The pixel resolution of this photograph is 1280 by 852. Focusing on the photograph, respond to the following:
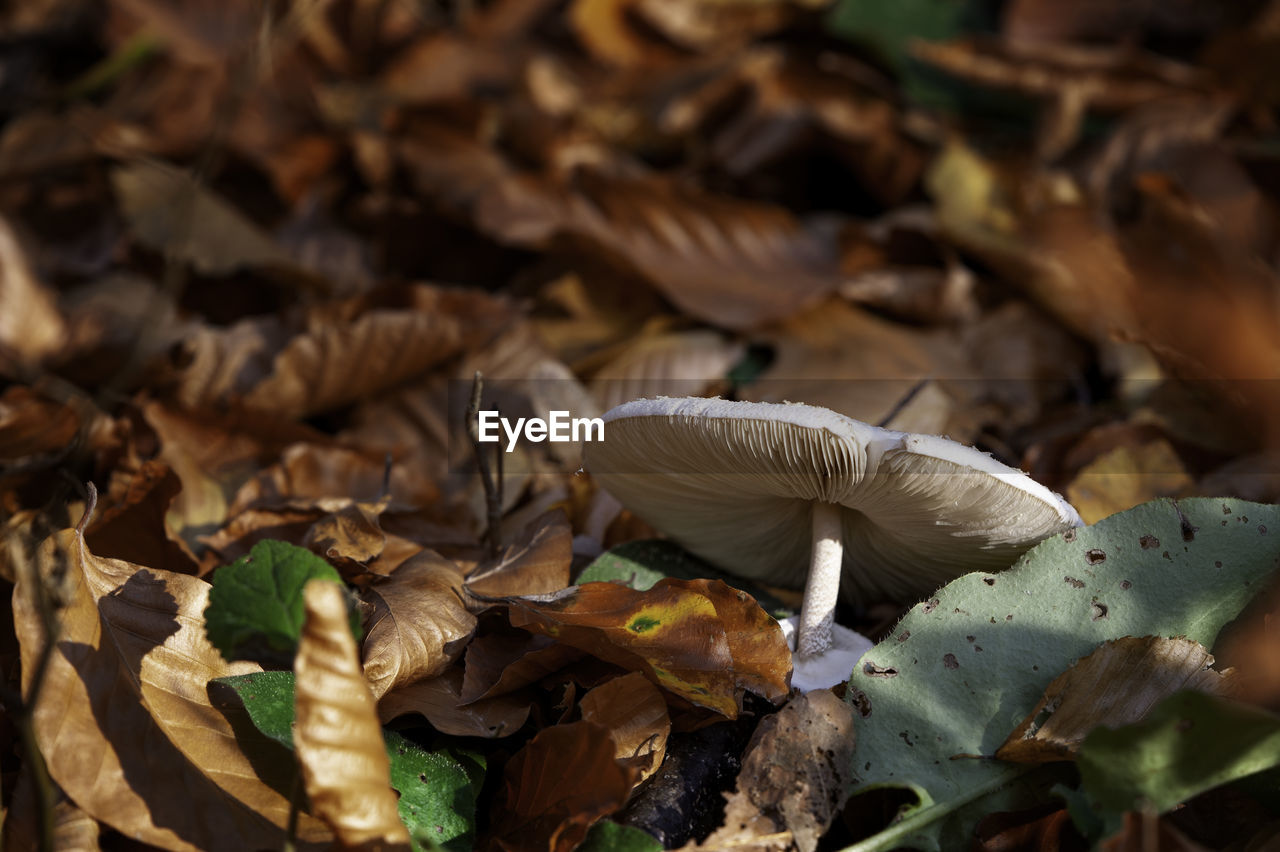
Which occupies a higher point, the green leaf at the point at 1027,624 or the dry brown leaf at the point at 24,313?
the green leaf at the point at 1027,624

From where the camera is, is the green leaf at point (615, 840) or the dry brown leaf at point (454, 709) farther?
the dry brown leaf at point (454, 709)

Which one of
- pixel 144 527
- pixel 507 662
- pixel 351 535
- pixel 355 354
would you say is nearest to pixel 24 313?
pixel 355 354

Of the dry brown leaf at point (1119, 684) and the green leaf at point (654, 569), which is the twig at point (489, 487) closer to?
the green leaf at point (654, 569)

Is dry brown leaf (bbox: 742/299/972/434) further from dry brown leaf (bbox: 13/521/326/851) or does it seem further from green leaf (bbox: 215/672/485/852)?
dry brown leaf (bbox: 13/521/326/851)

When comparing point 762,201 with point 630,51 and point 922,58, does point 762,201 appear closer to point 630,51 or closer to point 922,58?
point 922,58

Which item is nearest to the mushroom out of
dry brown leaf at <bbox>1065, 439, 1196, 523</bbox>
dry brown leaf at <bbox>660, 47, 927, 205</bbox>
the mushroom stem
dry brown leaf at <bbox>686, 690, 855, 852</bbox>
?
the mushroom stem

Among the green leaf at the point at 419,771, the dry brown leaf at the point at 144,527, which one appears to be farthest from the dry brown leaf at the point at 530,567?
the dry brown leaf at the point at 144,527

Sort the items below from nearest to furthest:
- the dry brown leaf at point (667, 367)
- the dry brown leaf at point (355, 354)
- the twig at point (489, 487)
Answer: the twig at point (489, 487) → the dry brown leaf at point (355, 354) → the dry brown leaf at point (667, 367)

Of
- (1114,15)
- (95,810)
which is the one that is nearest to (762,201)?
(1114,15)
